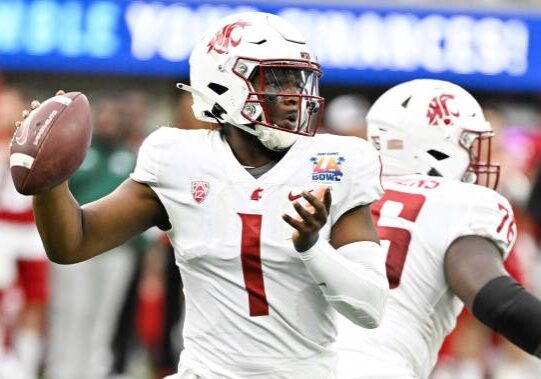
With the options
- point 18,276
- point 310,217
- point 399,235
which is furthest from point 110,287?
point 310,217

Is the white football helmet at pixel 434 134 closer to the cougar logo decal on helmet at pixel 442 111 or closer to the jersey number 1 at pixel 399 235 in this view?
the cougar logo decal on helmet at pixel 442 111

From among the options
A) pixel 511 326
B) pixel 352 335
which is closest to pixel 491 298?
pixel 511 326

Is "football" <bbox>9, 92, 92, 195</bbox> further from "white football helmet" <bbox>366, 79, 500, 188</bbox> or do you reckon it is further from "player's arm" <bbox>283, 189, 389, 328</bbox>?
"white football helmet" <bbox>366, 79, 500, 188</bbox>

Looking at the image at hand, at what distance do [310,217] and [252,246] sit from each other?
332mm

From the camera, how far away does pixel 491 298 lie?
4234 mm

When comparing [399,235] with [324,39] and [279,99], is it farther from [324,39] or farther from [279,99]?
[324,39]

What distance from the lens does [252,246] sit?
12.8ft

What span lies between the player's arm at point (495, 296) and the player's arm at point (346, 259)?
18.7 inches

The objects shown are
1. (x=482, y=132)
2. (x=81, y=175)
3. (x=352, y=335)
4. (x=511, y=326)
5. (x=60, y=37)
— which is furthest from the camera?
(x=60, y=37)

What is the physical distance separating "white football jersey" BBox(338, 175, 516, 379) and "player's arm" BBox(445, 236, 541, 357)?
0.10 meters

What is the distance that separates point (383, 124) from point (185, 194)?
1351mm

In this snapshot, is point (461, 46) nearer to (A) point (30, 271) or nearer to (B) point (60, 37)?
(B) point (60, 37)

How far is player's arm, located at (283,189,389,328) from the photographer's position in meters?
3.64

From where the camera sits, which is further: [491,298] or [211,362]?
[491,298]
